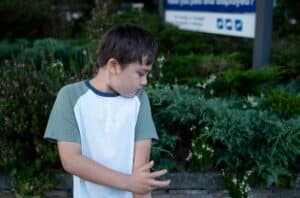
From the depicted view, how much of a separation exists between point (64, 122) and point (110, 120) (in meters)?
0.16

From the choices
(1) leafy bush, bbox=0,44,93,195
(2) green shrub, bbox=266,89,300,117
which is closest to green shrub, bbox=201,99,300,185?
(2) green shrub, bbox=266,89,300,117

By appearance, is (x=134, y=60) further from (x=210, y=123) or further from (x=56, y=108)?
(x=210, y=123)

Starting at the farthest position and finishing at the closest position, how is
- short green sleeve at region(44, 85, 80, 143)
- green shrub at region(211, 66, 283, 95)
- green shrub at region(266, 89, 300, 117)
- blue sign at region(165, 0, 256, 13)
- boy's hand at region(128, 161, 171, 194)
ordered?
blue sign at region(165, 0, 256, 13) < green shrub at region(211, 66, 283, 95) < green shrub at region(266, 89, 300, 117) < short green sleeve at region(44, 85, 80, 143) < boy's hand at region(128, 161, 171, 194)

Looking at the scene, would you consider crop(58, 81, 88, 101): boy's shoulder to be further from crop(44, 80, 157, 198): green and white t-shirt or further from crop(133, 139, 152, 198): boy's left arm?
crop(133, 139, 152, 198): boy's left arm

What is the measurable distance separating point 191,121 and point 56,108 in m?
1.69

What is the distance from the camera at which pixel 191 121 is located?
350cm

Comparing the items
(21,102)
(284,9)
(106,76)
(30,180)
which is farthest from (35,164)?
(284,9)

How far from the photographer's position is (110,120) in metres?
1.92

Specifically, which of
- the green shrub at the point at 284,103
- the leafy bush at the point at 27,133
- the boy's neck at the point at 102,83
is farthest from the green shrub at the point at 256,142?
the boy's neck at the point at 102,83

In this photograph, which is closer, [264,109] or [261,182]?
[261,182]

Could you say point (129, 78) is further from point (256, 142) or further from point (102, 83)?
point (256, 142)

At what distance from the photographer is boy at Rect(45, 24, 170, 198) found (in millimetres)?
1861

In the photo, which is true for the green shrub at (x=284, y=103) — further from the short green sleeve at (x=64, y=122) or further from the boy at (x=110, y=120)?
the short green sleeve at (x=64, y=122)

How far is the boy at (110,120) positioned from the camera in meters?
1.86
